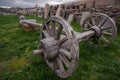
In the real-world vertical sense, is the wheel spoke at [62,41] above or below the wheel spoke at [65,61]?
above

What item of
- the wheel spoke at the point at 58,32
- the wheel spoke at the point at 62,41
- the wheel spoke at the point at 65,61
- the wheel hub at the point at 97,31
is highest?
the wheel spoke at the point at 58,32

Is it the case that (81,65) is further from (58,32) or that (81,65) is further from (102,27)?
(102,27)

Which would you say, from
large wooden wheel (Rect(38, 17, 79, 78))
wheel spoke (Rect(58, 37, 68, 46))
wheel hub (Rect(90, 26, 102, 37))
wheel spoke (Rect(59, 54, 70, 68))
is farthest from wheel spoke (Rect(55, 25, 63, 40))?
wheel hub (Rect(90, 26, 102, 37))

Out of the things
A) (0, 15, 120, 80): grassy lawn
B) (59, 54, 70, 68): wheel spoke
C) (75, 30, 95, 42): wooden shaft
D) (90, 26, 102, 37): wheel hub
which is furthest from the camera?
(90, 26, 102, 37): wheel hub

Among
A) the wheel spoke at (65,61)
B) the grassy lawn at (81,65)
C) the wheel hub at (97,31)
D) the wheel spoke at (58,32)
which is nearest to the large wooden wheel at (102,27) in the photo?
the wheel hub at (97,31)

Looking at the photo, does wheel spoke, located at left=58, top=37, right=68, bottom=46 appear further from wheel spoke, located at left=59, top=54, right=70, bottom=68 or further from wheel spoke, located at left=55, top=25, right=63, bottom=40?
wheel spoke, located at left=59, top=54, right=70, bottom=68

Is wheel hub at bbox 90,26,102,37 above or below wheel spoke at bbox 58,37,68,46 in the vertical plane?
below

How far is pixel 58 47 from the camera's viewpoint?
3.88 meters

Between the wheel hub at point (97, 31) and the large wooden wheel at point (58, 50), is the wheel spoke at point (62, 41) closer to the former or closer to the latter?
the large wooden wheel at point (58, 50)

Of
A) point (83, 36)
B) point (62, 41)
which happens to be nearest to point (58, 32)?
point (62, 41)

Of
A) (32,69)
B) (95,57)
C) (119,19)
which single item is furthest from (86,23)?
(32,69)

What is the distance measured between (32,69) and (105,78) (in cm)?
179

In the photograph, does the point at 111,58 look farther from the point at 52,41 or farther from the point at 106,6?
the point at 106,6

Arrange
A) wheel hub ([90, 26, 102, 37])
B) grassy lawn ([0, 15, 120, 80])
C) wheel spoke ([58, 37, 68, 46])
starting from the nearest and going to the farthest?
wheel spoke ([58, 37, 68, 46]), grassy lawn ([0, 15, 120, 80]), wheel hub ([90, 26, 102, 37])
